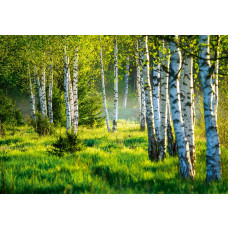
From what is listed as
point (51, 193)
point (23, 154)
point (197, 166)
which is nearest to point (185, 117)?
point (197, 166)

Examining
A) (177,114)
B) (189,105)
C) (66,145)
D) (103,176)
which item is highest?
(189,105)

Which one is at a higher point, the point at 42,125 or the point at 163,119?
the point at 163,119

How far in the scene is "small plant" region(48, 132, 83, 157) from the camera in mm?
7098

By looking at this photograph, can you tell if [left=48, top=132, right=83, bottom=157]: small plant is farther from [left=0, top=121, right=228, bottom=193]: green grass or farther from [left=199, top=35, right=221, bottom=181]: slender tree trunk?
[left=199, top=35, right=221, bottom=181]: slender tree trunk

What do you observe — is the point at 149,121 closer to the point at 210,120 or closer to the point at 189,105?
the point at 189,105

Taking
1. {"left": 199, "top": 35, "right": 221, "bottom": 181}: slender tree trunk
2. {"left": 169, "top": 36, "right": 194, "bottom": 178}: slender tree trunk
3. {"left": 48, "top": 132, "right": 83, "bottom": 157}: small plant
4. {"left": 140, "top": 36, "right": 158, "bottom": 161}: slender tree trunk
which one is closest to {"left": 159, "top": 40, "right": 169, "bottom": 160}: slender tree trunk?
{"left": 140, "top": 36, "right": 158, "bottom": 161}: slender tree trunk

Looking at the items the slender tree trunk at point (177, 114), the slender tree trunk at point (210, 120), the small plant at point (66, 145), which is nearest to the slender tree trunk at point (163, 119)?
the slender tree trunk at point (177, 114)

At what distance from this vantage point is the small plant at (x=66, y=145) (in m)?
7.10

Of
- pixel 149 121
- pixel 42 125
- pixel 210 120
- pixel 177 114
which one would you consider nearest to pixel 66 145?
pixel 149 121

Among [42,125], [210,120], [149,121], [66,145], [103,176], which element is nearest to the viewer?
[210,120]

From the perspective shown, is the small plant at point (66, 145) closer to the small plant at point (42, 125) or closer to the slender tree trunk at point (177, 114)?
the slender tree trunk at point (177, 114)

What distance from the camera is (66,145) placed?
722 cm

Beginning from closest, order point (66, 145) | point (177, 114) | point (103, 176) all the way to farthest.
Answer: point (177, 114) → point (103, 176) → point (66, 145)
